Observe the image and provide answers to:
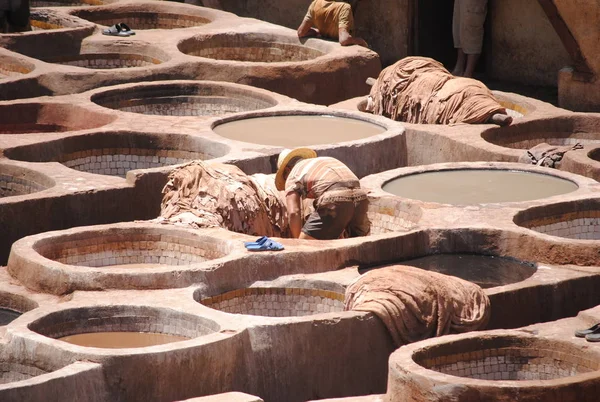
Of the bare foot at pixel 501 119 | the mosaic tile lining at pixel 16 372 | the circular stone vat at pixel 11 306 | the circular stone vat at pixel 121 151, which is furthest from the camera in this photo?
the bare foot at pixel 501 119

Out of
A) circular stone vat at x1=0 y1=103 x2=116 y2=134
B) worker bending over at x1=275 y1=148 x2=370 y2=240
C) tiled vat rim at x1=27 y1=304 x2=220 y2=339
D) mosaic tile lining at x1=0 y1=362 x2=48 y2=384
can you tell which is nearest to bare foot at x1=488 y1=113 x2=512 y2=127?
worker bending over at x1=275 y1=148 x2=370 y2=240

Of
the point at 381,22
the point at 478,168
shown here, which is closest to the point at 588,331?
the point at 478,168

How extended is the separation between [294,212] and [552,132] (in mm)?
4850

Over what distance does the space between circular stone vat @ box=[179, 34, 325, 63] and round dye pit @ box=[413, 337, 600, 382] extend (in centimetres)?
1093

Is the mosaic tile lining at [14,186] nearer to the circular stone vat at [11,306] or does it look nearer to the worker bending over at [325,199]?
the worker bending over at [325,199]

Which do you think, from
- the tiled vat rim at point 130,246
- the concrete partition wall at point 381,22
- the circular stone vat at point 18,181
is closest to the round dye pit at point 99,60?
the concrete partition wall at point 381,22

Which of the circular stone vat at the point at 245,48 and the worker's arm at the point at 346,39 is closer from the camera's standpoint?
the worker's arm at the point at 346,39

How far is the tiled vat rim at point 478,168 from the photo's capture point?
14430 mm

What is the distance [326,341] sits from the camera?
11.5 meters

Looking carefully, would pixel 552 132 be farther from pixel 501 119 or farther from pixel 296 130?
pixel 296 130

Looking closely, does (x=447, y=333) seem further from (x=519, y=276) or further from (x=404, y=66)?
(x=404, y=66)

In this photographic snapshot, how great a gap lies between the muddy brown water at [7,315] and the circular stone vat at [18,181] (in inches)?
114

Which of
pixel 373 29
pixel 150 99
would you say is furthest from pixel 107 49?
pixel 373 29

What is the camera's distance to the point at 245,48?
2162cm
